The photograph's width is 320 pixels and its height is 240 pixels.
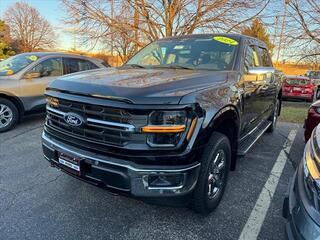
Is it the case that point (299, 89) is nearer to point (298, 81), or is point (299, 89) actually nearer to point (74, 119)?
point (298, 81)

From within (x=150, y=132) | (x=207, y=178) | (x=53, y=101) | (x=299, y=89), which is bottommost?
(x=299, y=89)

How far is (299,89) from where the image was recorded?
40.5 feet

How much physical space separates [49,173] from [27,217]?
40.6 inches

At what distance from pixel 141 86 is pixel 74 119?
0.72m

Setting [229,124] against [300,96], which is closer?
[229,124]

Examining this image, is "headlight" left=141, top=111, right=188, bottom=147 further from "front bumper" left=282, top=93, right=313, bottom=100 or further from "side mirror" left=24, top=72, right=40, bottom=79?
"front bumper" left=282, top=93, right=313, bottom=100

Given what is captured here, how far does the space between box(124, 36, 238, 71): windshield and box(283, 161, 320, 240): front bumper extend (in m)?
1.69

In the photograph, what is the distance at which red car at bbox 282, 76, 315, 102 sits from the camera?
12.3 metres

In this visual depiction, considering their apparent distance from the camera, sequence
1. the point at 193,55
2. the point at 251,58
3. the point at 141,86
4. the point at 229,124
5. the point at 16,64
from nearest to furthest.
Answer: the point at 141,86 → the point at 229,124 → the point at 193,55 → the point at 251,58 → the point at 16,64

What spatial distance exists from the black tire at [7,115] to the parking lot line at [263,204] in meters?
5.00

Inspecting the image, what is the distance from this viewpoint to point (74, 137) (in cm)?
256

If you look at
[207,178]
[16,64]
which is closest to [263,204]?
[207,178]

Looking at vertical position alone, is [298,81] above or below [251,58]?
below

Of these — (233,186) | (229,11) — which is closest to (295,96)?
(229,11)
